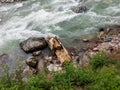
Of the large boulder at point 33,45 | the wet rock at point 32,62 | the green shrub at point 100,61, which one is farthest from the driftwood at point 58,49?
the green shrub at point 100,61

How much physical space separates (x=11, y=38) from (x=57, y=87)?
4961mm

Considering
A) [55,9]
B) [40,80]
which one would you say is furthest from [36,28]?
[40,80]

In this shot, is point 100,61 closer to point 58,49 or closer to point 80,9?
point 58,49

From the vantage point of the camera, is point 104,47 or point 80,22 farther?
point 80,22

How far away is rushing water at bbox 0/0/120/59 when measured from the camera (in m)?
12.4

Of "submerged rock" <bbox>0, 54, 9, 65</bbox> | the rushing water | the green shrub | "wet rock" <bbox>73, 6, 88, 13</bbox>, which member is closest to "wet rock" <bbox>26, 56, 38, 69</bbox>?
the rushing water

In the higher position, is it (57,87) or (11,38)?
(57,87)

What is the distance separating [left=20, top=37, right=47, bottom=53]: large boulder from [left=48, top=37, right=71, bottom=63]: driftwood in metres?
0.34

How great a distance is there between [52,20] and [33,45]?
2176 mm

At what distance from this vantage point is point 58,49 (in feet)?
36.2

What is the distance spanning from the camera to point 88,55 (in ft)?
35.6

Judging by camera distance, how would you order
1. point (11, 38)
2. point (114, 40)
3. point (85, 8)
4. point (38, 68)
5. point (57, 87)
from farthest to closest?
1. point (85, 8)
2. point (11, 38)
3. point (114, 40)
4. point (38, 68)
5. point (57, 87)

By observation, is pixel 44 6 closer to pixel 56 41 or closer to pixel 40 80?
pixel 56 41

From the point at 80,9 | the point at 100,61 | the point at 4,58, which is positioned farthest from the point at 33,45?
the point at 80,9
